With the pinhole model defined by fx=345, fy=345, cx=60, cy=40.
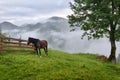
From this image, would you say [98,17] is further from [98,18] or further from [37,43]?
[37,43]

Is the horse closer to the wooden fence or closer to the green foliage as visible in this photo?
the wooden fence

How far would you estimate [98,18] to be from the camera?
53312 millimetres

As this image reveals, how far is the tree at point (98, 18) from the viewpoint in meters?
52.5

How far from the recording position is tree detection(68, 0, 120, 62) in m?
52.5

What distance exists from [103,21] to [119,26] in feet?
10.2

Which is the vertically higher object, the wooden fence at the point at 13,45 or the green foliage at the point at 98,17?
the green foliage at the point at 98,17

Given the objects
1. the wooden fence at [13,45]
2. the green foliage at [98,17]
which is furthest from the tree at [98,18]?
the wooden fence at [13,45]

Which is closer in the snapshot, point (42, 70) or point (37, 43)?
point (42, 70)

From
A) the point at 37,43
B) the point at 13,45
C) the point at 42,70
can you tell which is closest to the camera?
the point at 42,70

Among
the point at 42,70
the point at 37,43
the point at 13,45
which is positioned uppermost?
the point at 37,43

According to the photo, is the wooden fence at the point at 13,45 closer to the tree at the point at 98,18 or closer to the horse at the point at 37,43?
the horse at the point at 37,43

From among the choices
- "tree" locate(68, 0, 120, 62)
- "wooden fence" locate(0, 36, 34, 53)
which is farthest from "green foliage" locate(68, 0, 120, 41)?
"wooden fence" locate(0, 36, 34, 53)

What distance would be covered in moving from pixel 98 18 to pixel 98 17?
16.9 inches

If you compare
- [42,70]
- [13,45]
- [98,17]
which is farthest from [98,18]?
[42,70]
